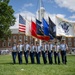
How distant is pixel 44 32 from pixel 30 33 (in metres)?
1.30

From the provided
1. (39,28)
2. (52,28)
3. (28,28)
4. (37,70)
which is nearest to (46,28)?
(39,28)

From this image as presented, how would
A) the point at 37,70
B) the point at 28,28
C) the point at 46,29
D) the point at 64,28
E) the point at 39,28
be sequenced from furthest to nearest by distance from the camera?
the point at 39,28 → the point at 28,28 → the point at 46,29 → the point at 64,28 → the point at 37,70

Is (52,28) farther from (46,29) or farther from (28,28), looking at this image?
(28,28)

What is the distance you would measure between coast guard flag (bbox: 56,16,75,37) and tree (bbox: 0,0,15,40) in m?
30.3

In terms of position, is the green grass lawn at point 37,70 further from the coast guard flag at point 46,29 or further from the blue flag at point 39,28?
the blue flag at point 39,28

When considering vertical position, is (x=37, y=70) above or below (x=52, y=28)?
below

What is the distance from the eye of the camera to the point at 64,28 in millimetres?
21125

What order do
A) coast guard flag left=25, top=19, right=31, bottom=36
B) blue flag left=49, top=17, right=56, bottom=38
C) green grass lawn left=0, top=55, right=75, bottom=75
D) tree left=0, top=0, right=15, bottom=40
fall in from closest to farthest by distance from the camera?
1. green grass lawn left=0, top=55, right=75, bottom=75
2. blue flag left=49, top=17, right=56, bottom=38
3. coast guard flag left=25, top=19, right=31, bottom=36
4. tree left=0, top=0, right=15, bottom=40

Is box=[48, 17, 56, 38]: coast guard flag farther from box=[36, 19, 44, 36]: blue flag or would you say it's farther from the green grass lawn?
the green grass lawn

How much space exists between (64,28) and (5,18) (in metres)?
31.1

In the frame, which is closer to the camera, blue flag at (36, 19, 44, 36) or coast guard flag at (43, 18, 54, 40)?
coast guard flag at (43, 18, 54, 40)

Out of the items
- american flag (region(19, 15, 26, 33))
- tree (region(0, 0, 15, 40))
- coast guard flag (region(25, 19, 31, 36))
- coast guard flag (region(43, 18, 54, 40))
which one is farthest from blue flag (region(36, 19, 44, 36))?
tree (region(0, 0, 15, 40))

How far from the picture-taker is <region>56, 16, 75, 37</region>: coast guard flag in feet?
68.4

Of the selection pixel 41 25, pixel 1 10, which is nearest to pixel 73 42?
pixel 1 10
